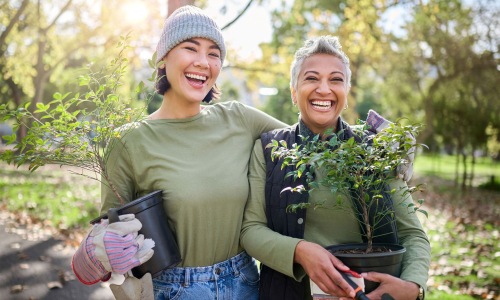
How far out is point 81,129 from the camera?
224 cm

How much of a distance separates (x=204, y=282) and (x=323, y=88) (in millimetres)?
1139

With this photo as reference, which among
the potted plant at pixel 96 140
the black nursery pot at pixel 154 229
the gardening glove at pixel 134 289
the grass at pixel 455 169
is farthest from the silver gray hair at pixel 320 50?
the grass at pixel 455 169

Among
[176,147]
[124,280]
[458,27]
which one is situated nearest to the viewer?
[124,280]

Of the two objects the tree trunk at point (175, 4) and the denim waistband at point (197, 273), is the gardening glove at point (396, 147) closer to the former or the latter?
the denim waistband at point (197, 273)

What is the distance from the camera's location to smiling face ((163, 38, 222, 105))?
7.97 ft

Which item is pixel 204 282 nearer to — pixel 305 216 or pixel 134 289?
pixel 134 289

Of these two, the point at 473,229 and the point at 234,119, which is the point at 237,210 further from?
the point at 473,229

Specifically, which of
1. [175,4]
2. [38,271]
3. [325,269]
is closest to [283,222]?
[325,269]

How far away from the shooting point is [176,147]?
95.4 inches

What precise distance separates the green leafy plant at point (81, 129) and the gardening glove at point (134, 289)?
40 centimetres

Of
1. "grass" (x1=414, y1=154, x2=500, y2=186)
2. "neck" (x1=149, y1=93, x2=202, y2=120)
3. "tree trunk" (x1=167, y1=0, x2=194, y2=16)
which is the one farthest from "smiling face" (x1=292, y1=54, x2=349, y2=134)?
"grass" (x1=414, y1=154, x2=500, y2=186)

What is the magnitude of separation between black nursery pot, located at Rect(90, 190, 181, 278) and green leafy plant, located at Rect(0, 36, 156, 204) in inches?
8.1

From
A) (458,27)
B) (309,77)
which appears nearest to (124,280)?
(309,77)

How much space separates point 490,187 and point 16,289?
1888 centimetres
